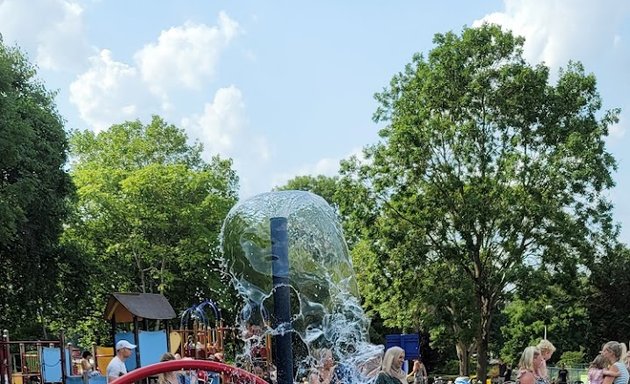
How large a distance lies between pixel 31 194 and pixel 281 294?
833 inches

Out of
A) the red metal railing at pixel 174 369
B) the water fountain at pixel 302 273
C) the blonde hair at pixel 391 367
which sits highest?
the water fountain at pixel 302 273

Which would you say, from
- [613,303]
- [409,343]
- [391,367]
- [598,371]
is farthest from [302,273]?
[613,303]

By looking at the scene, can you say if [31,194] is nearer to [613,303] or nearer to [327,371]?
[327,371]

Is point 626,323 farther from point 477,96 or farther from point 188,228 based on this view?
point 188,228

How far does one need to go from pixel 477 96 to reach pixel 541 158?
11.1 ft

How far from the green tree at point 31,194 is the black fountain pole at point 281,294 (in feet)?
65.2

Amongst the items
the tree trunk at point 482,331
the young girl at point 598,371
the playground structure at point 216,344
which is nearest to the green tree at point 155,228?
the tree trunk at point 482,331

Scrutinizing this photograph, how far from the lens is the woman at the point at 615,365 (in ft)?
32.6

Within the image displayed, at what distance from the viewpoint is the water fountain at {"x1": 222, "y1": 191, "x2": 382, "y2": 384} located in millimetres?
10312

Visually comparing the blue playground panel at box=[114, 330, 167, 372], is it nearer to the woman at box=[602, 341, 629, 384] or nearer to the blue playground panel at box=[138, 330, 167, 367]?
the blue playground panel at box=[138, 330, 167, 367]

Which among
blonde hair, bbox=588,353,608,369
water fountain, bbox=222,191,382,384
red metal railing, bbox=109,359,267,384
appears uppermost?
water fountain, bbox=222,191,382,384

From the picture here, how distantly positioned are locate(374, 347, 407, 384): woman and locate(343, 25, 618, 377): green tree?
24.7m

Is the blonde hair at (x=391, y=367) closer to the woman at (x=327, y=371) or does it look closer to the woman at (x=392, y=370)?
the woman at (x=392, y=370)

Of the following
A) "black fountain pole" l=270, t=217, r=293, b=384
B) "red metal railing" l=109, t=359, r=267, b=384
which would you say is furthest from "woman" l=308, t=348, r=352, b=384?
"red metal railing" l=109, t=359, r=267, b=384
